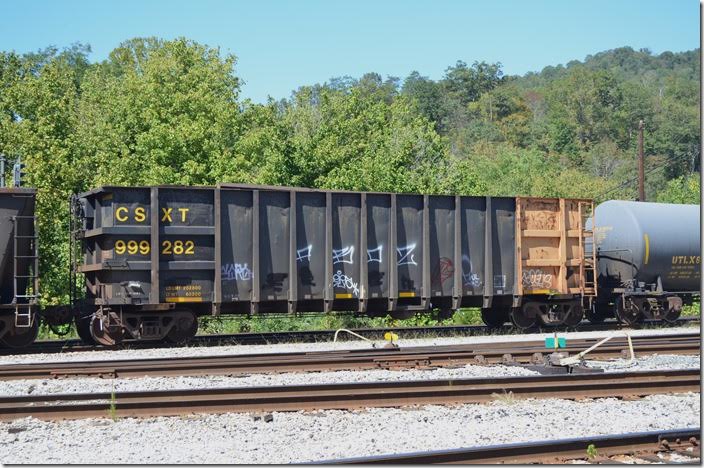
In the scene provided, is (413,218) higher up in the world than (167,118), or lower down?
lower down

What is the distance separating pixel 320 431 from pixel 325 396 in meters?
1.13

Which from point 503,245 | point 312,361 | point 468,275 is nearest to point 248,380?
point 312,361

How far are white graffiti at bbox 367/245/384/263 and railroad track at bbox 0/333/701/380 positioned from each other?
3.86 metres

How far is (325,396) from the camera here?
31.9ft

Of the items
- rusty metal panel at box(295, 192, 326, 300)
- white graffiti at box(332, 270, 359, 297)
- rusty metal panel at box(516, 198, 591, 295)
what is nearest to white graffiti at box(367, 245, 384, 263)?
white graffiti at box(332, 270, 359, 297)

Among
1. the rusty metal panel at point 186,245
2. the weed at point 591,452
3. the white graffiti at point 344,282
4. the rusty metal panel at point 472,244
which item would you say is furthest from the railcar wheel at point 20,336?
the weed at point 591,452

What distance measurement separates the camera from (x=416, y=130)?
4394 cm

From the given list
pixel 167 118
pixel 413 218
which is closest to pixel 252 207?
pixel 413 218

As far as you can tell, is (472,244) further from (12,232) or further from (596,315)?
(12,232)

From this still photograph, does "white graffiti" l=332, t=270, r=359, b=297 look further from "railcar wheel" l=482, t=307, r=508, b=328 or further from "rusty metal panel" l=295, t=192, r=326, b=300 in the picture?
"railcar wheel" l=482, t=307, r=508, b=328

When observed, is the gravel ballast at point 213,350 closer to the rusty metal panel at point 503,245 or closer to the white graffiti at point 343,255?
the white graffiti at point 343,255

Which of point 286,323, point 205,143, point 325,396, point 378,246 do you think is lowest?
point 286,323

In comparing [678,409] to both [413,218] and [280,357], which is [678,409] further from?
[413,218]

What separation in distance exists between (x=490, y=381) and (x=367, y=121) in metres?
50.1
